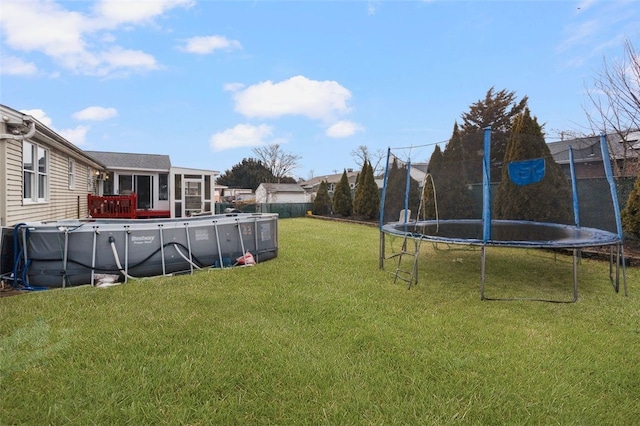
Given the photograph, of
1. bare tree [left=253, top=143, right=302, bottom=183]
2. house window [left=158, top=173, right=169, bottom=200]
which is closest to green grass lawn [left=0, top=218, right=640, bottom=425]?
house window [left=158, top=173, right=169, bottom=200]

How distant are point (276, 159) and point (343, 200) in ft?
94.2

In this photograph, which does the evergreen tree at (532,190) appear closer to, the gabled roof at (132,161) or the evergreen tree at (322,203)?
the evergreen tree at (322,203)

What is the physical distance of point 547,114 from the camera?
15.6 metres

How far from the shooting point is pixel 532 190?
287 inches

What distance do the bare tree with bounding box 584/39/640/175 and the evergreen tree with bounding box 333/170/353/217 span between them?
9529 mm

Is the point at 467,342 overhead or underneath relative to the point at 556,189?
underneath

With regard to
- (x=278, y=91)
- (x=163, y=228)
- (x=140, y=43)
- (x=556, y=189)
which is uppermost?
(x=278, y=91)

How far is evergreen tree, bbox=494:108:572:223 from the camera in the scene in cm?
661

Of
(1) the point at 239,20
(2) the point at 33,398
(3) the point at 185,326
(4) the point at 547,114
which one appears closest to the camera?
(2) the point at 33,398

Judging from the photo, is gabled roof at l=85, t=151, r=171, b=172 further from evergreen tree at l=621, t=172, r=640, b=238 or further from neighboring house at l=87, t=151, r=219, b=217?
evergreen tree at l=621, t=172, r=640, b=238

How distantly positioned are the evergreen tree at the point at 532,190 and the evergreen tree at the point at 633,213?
2.68ft

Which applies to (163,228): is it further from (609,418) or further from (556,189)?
(556,189)

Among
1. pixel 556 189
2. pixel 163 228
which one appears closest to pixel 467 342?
pixel 163 228

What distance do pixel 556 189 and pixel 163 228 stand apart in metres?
7.37
